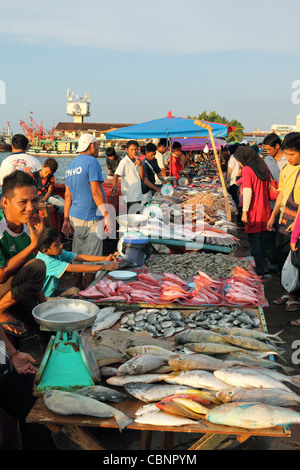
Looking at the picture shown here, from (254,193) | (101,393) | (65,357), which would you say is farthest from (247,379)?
(254,193)

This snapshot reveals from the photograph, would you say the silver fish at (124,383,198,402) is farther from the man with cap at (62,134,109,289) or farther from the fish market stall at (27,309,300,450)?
the man with cap at (62,134,109,289)

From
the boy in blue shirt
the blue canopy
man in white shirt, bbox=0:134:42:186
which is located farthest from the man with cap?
the blue canopy

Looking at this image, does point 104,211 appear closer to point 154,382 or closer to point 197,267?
point 197,267

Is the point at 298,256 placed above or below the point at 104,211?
below

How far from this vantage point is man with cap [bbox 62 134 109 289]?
5008mm

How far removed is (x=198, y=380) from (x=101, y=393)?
501 mm

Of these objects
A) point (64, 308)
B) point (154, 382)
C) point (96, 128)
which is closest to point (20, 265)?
point (64, 308)

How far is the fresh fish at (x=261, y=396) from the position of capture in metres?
1.90

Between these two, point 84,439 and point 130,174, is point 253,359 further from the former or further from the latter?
point 130,174

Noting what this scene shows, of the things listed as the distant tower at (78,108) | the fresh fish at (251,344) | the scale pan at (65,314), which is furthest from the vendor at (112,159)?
the distant tower at (78,108)

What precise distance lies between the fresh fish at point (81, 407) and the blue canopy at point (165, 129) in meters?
9.06

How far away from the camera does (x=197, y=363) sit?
2186 mm

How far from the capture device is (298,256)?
4633 millimetres

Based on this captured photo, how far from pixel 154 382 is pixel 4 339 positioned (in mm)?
929
